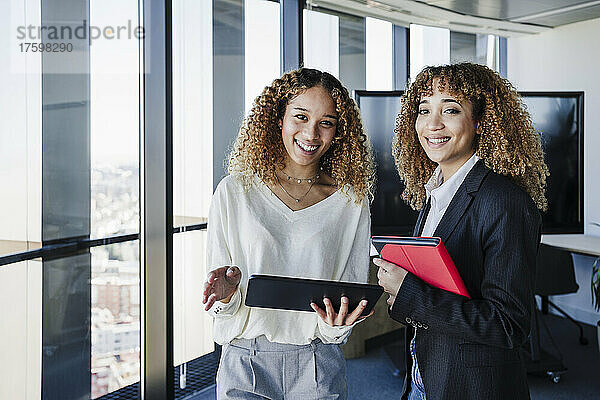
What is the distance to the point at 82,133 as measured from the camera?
2502 millimetres

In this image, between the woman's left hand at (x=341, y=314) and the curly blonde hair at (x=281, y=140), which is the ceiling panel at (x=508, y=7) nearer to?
the curly blonde hair at (x=281, y=140)

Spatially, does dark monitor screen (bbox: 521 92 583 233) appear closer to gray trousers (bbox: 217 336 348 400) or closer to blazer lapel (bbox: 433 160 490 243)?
blazer lapel (bbox: 433 160 490 243)

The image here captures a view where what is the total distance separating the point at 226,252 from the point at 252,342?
255mm

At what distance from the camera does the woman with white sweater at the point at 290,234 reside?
59.7 inches

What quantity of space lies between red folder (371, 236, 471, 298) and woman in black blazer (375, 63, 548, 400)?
1.0 inches

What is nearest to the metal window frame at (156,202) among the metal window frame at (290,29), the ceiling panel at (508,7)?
the metal window frame at (290,29)

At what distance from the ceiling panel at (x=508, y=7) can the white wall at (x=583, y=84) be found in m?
0.22

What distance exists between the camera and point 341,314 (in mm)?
1438

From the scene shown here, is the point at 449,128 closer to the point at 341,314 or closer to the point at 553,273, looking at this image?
the point at 341,314

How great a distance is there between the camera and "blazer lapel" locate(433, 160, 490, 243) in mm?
1422

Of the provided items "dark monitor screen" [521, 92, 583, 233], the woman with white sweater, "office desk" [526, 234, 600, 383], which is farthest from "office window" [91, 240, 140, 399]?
"dark monitor screen" [521, 92, 583, 233]

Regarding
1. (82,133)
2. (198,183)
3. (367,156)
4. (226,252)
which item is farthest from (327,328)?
(198,183)

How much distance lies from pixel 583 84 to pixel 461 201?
173 inches

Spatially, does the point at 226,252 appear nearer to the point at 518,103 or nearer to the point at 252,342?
the point at 252,342
